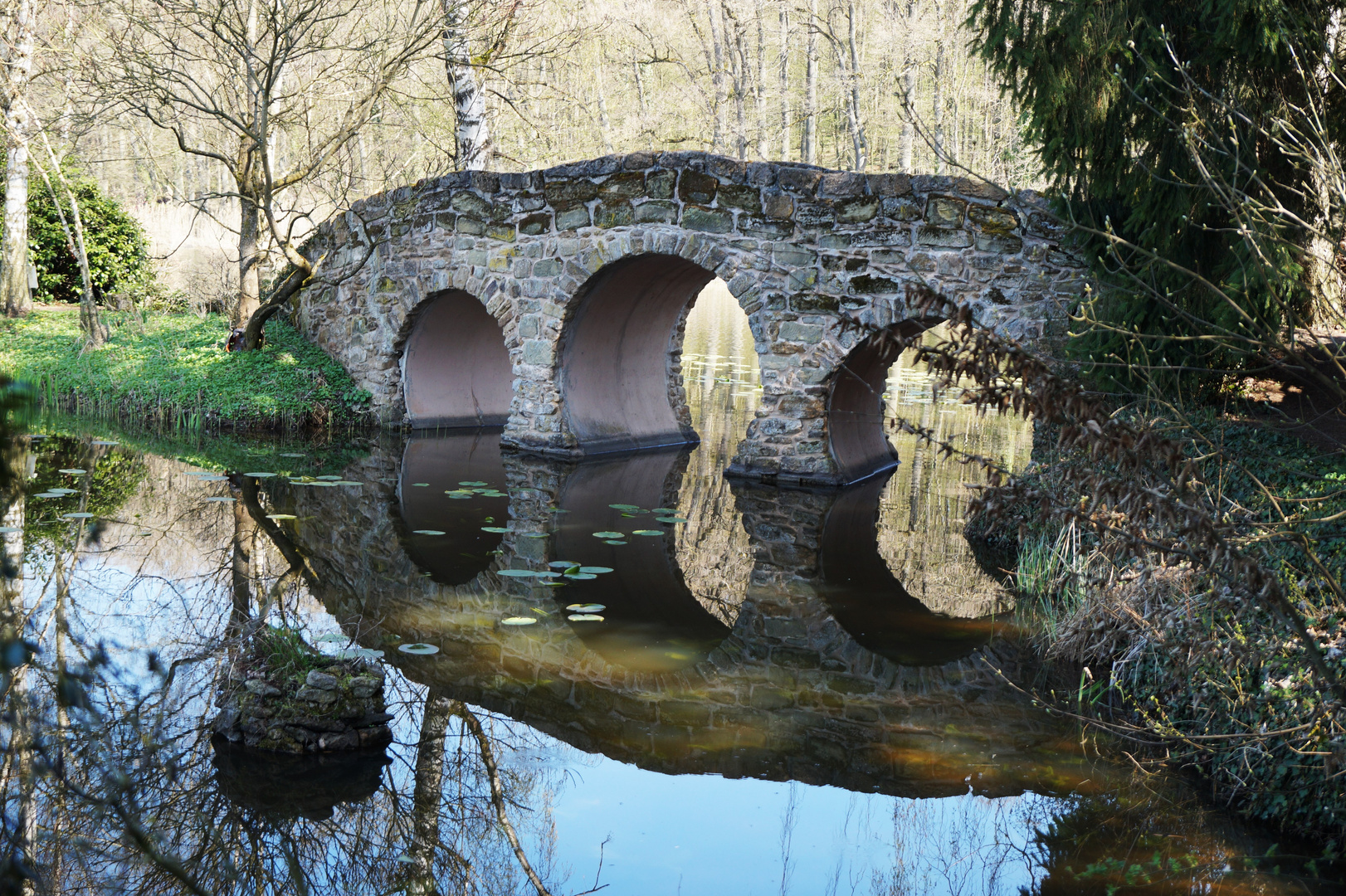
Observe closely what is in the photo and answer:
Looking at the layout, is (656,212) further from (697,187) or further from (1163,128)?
(1163,128)

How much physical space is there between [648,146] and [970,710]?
85.7 ft

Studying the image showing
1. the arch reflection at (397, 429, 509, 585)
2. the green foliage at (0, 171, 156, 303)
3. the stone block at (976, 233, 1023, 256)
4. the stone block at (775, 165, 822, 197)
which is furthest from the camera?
the green foliage at (0, 171, 156, 303)

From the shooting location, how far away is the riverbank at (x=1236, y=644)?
383 centimetres

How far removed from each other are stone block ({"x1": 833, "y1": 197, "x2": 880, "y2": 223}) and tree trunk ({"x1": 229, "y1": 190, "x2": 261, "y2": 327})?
20.8 feet

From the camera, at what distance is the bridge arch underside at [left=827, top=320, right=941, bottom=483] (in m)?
9.88

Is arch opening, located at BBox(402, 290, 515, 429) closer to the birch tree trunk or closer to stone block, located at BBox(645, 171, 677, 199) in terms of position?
stone block, located at BBox(645, 171, 677, 199)

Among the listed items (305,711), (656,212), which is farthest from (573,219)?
(305,711)

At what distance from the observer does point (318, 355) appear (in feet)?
40.8

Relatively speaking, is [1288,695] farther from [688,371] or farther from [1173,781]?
[688,371]

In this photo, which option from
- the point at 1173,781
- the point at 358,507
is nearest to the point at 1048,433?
the point at 1173,781

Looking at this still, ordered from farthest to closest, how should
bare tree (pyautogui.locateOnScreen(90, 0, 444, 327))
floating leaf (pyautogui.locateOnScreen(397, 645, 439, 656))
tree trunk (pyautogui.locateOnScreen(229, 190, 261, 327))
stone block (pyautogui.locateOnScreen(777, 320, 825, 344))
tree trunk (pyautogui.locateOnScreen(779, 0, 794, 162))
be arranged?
1. tree trunk (pyautogui.locateOnScreen(779, 0, 794, 162))
2. tree trunk (pyautogui.locateOnScreen(229, 190, 261, 327))
3. bare tree (pyautogui.locateOnScreen(90, 0, 444, 327))
4. stone block (pyautogui.locateOnScreen(777, 320, 825, 344))
5. floating leaf (pyautogui.locateOnScreen(397, 645, 439, 656))

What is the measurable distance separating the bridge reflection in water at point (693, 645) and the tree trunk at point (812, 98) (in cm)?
2023

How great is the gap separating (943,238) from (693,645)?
4.69 m

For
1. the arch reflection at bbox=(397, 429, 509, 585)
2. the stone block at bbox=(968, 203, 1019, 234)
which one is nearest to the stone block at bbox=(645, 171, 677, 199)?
the stone block at bbox=(968, 203, 1019, 234)
